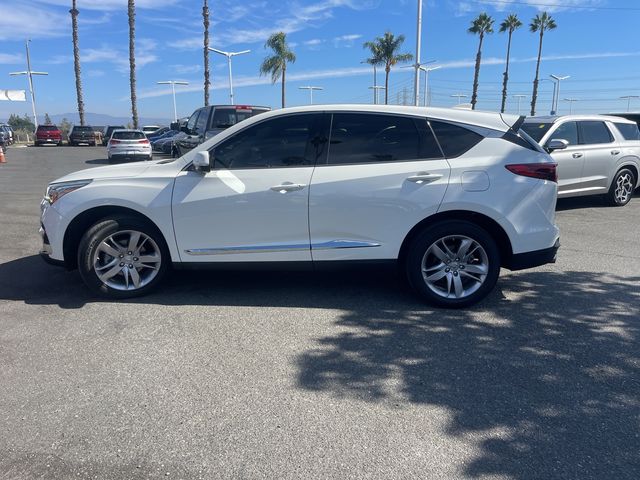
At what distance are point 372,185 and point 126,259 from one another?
7.91 ft

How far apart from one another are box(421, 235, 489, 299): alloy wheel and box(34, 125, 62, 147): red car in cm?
4211

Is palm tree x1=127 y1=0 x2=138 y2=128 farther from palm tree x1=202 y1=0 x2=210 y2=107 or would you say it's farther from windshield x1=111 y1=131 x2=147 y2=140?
windshield x1=111 y1=131 x2=147 y2=140

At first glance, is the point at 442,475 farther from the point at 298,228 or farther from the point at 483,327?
the point at 298,228

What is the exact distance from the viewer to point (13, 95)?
68.6m

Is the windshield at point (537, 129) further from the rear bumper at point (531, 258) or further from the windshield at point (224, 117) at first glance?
the windshield at point (224, 117)

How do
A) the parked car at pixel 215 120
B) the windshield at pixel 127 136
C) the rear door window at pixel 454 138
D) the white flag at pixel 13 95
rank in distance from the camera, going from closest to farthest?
the rear door window at pixel 454 138 → the parked car at pixel 215 120 → the windshield at pixel 127 136 → the white flag at pixel 13 95

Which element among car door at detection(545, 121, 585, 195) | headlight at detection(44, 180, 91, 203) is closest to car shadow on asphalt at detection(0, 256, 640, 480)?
headlight at detection(44, 180, 91, 203)

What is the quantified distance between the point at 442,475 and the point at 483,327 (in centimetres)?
197

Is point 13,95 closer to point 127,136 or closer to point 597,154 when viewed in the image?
point 127,136

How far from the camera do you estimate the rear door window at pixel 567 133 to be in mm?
9445

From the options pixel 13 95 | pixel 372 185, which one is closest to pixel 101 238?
pixel 372 185

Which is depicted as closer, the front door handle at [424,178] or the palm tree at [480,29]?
the front door handle at [424,178]

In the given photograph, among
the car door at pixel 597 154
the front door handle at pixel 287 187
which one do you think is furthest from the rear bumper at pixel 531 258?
the car door at pixel 597 154

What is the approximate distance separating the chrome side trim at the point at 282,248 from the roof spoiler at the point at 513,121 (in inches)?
66.1
